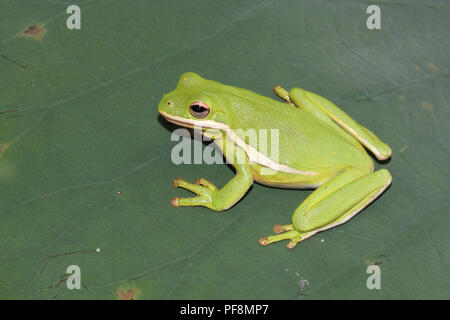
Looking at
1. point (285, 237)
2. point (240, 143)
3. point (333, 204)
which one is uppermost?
point (240, 143)

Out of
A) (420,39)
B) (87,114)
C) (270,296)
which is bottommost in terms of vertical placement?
(270,296)

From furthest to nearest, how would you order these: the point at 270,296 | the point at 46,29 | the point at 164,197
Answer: the point at 46,29
the point at 164,197
the point at 270,296

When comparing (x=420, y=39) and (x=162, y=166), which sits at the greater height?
(x=420, y=39)

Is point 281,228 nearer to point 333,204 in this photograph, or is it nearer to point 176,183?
point 333,204

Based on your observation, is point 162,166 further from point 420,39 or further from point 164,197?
point 420,39

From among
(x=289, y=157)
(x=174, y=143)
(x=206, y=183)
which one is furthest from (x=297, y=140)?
(x=174, y=143)

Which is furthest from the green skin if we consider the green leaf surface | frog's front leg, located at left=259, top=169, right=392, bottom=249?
the green leaf surface

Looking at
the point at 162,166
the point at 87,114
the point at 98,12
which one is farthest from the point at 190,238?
the point at 98,12
